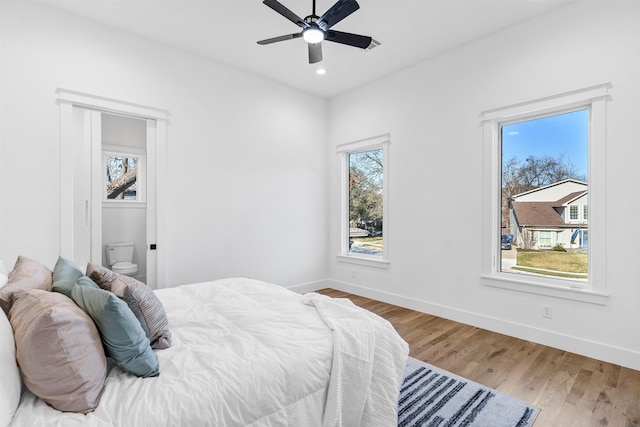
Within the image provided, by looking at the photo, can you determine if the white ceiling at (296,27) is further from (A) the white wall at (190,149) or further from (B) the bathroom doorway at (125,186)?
(B) the bathroom doorway at (125,186)

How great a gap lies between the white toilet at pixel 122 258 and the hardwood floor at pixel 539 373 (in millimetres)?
3055

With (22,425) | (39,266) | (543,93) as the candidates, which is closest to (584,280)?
(543,93)

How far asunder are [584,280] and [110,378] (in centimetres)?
364

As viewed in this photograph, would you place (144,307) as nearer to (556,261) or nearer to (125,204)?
(125,204)

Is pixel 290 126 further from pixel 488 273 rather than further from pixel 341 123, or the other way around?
pixel 488 273

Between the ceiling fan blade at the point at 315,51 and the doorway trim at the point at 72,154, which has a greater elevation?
the ceiling fan blade at the point at 315,51

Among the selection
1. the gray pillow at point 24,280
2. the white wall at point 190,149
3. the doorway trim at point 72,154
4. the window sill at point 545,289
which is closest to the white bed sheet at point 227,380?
the gray pillow at point 24,280

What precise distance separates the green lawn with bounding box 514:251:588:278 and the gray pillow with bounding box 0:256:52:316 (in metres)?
3.89

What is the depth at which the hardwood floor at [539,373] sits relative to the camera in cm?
201

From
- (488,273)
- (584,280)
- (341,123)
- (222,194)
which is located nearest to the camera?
(584,280)

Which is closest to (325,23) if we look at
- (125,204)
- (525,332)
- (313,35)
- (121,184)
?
(313,35)

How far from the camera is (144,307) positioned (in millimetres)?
1520

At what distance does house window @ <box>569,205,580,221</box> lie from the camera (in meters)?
2.97

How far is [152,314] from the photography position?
1530mm
